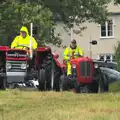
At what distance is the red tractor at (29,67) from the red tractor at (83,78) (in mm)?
396

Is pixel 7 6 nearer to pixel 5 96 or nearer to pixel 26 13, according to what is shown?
pixel 26 13

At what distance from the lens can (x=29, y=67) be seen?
13.9 meters

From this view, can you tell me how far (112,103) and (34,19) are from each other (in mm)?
14746

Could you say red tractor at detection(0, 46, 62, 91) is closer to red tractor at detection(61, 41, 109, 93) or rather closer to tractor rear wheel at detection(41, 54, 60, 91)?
tractor rear wheel at detection(41, 54, 60, 91)

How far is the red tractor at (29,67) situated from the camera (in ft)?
44.1

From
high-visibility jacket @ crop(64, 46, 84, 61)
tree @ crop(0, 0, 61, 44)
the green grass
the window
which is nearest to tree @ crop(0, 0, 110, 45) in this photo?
tree @ crop(0, 0, 61, 44)

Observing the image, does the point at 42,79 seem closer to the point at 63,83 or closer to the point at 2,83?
the point at 63,83

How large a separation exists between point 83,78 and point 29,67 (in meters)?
1.68

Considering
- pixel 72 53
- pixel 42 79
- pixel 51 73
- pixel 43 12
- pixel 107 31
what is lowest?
pixel 42 79

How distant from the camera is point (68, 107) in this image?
8.68 meters

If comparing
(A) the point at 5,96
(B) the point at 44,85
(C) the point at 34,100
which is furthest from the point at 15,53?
(C) the point at 34,100

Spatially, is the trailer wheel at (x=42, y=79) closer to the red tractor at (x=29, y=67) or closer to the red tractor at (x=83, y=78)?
the red tractor at (x=29, y=67)

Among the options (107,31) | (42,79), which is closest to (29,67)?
(42,79)

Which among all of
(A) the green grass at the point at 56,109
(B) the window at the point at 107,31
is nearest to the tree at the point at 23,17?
(A) the green grass at the point at 56,109
